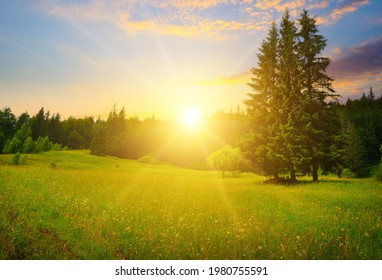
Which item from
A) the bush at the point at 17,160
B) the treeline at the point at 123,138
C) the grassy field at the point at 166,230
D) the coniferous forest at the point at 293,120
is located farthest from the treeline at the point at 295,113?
the bush at the point at 17,160

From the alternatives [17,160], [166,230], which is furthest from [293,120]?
[17,160]

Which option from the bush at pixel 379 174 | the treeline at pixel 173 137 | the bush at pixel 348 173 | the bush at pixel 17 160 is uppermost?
the treeline at pixel 173 137

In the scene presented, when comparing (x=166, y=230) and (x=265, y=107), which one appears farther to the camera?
(x=265, y=107)

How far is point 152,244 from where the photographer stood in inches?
208

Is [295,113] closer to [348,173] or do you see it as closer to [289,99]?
[289,99]

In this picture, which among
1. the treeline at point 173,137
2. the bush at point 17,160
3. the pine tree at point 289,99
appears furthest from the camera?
the bush at point 17,160

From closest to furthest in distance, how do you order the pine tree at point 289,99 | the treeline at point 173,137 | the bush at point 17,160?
the treeline at point 173,137 < the pine tree at point 289,99 < the bush at point 17,160

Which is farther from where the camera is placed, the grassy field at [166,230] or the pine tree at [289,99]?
the pine tree at [289,99]

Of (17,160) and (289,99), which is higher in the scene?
(289,99)

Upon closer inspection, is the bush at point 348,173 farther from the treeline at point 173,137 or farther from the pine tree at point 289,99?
the pine tree at point 289,99
